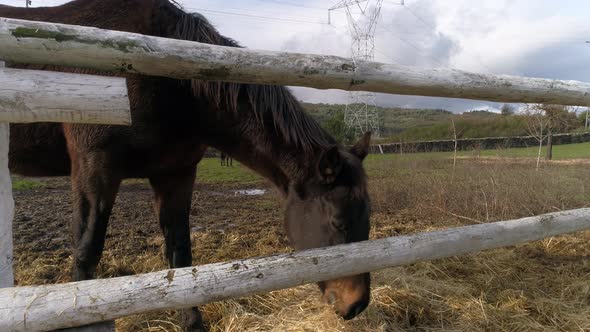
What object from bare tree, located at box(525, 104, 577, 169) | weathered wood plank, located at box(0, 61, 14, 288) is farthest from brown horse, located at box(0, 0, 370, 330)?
bare tree, located at box(525, 104, 577, 169)

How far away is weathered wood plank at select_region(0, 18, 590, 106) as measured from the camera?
4.31 feet

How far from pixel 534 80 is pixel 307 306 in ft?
7.61

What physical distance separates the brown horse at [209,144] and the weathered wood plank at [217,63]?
0.64 m

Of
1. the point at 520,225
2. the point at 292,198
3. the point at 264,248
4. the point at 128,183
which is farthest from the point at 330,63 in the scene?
the point at 128,183

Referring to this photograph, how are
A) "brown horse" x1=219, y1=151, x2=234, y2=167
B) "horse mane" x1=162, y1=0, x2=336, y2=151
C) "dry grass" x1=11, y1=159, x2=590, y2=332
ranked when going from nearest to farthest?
"horse mane" x1=162, y1=0, x2=336, y2=151
"dry grass" x1=11, y1=159, x2=590, y2=332
"brown horse" x1=219, y1=151, x2=234, y2=167

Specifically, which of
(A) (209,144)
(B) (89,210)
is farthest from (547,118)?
(B) (89,210)

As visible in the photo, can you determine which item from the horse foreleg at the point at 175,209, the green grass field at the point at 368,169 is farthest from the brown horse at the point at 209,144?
the green grass field at the point at 368,169

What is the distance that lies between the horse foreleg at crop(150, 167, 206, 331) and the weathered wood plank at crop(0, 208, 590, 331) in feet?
6.42

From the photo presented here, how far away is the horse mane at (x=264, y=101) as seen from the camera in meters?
2.64

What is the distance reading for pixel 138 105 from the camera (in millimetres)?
2648

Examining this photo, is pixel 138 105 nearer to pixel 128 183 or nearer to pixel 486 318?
pixel 486 318

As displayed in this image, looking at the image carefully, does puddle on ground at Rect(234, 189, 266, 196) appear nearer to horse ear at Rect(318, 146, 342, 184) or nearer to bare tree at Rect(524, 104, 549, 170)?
horse ear at Rect(318, 146, 342, 184)

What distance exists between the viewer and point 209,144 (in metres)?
2.99

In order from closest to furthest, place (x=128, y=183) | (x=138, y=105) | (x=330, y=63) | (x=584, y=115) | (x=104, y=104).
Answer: (x=104, y=104)
(x=330, y=63)
(x=138, y=105)
(x=128, y=183)
(x=584, y=115)
